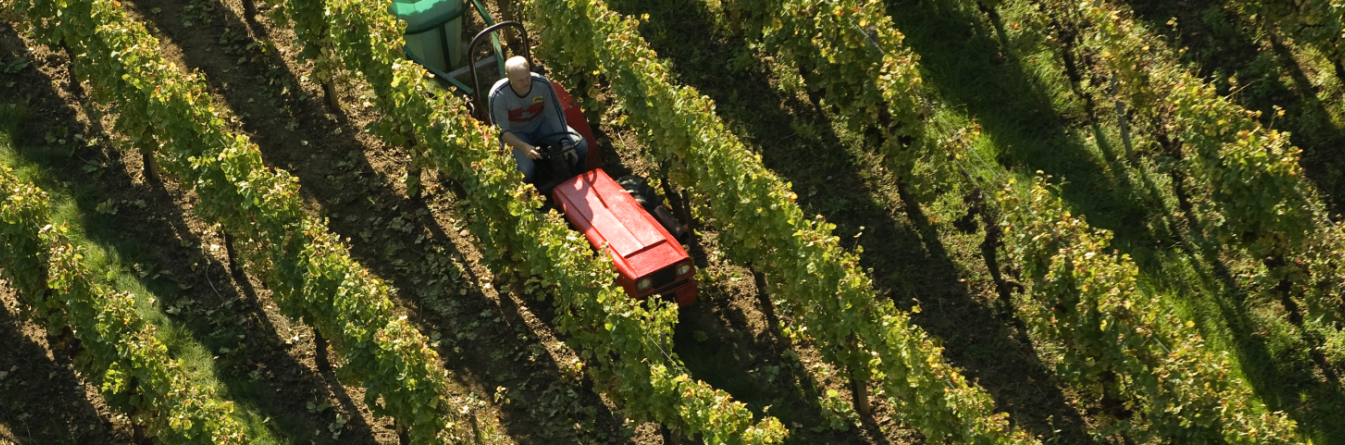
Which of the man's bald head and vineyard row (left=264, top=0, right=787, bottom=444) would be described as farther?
the man's bald head

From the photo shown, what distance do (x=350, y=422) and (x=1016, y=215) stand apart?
184 inches

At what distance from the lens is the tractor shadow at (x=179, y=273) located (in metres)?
8.36

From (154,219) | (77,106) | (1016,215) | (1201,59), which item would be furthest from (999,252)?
(77,106)

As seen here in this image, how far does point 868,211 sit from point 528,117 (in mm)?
2782

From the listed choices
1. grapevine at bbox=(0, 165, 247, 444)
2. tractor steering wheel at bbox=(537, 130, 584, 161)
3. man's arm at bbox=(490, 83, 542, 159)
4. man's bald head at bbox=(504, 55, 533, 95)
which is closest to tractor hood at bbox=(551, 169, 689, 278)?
tractor steering wheel at bbox=(537, 130, 584, 161)

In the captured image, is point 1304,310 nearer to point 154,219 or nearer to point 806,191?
point 806,191

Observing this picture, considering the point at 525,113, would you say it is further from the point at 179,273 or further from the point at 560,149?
the point at 179,273

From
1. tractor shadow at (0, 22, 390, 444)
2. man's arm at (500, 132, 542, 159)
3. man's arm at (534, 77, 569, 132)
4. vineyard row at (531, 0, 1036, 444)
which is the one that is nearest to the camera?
vineyard row at (531, 0, 1036, 444)

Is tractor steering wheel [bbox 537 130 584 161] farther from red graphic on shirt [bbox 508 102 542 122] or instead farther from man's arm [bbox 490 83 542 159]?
red graphic on shirt [bbox 508 102 542 122]

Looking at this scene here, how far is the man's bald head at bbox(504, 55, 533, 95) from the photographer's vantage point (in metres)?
8.62

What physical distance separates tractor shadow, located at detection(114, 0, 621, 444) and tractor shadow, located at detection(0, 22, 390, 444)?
2.88 ft

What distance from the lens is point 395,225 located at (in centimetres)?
951

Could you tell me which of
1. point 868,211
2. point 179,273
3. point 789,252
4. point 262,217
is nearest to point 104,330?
point 262,217

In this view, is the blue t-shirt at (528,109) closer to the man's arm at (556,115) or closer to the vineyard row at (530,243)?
the man's arm at (556,115)
